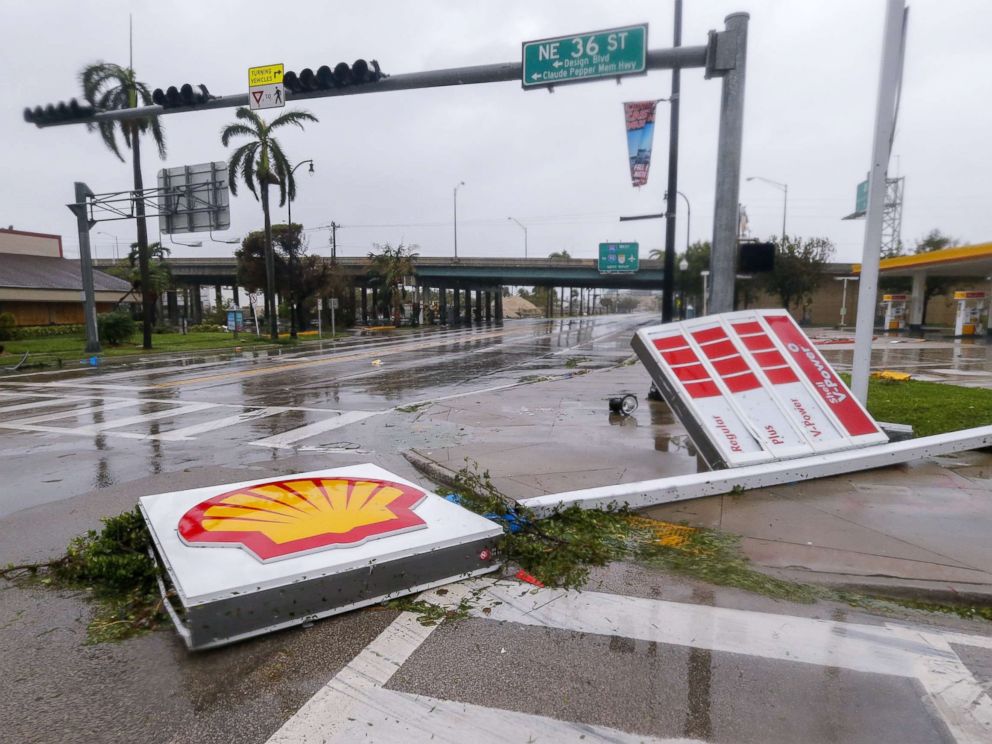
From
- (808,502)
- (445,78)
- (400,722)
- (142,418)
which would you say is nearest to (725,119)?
(445,78)

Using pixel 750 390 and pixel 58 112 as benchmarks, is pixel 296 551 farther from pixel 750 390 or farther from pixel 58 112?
pixel 58 112

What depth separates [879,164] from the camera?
23.6 feet

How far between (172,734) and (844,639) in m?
3.37

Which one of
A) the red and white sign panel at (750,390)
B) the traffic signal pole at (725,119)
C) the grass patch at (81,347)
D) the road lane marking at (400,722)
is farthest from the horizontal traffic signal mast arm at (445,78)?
the grass patch at (81,347)

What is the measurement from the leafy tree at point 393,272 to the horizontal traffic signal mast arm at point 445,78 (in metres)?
46.4

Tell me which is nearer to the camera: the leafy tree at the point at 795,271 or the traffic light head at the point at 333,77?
the traffic light head at the point at 333,77

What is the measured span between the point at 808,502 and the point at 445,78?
8.69 metres

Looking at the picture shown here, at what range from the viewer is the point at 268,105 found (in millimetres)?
11812

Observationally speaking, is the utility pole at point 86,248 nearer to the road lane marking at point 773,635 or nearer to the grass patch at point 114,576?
the grass patch at point 114,576

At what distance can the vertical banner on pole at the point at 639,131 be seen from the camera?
1158cm

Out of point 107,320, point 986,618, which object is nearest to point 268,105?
point 986,618

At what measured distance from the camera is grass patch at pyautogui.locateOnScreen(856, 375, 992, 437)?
859cm

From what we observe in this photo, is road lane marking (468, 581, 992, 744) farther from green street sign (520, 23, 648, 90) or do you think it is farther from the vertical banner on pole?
the vertical banner on pole

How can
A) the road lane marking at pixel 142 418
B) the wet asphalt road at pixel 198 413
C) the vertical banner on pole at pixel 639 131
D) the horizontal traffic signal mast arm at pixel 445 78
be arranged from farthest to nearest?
the vertical banner on pole at pixel 639 131 < the road lane marking at pixel 142 418 < the horizontal traffic signal mast arm at pixel 445 78 < the wet asphalt road at pixel 198 413
